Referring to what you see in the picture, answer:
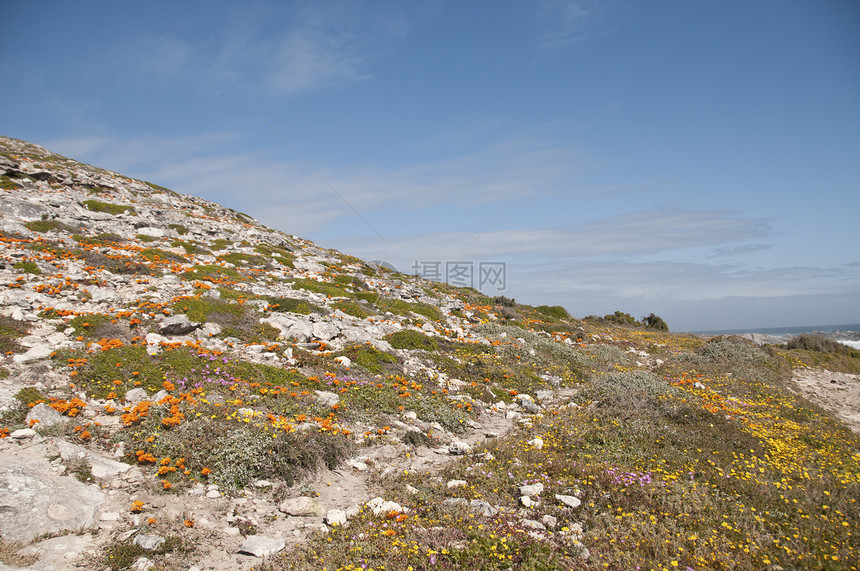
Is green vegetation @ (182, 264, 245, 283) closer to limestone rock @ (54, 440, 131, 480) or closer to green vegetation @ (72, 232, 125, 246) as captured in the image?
green vegetation @ (72, 232, 125, 246)

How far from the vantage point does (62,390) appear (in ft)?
27.3

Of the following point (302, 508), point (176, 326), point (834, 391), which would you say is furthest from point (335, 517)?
point (834, 391)

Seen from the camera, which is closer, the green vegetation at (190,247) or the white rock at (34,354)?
the white rock at (34,354)

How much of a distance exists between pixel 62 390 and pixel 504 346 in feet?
47.9

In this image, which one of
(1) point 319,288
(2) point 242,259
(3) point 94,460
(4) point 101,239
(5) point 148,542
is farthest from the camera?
(2) point 242,259

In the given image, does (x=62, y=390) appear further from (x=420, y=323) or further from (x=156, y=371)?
(x=420, y=323)

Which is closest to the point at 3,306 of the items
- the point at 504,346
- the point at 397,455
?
the point at 397,455

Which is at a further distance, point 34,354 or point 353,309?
point 353,309

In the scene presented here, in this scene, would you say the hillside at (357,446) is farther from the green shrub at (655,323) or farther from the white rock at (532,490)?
the green shrub at (655,323)

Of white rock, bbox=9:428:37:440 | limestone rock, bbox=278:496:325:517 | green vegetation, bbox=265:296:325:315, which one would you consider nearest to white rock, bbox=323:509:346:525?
limestone rock, bbox=278:496:325:517

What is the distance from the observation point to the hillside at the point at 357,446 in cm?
557

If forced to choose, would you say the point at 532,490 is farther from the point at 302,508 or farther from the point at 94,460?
the point at 94,460

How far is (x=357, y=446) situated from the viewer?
8828 mm

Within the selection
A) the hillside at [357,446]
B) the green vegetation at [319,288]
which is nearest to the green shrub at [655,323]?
the hillside at [357,446]
